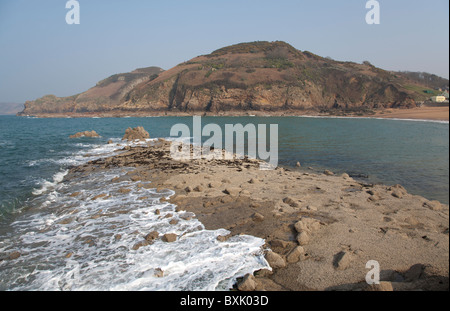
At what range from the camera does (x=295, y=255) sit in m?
5.06

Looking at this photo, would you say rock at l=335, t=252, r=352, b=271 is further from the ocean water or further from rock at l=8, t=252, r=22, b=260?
rock at l=8, t=252, r=22, b=260

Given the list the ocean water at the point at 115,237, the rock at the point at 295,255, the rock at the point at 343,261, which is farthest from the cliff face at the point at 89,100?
the rock at the point at 343,261

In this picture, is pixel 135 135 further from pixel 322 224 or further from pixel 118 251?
pixel 322 224

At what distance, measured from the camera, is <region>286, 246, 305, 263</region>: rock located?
5.00 m

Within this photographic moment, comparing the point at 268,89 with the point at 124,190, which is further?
the point at 268,89

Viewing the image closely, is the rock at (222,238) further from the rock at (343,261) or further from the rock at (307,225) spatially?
the rock at (343,261)

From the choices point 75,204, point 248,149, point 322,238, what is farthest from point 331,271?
point 248,149

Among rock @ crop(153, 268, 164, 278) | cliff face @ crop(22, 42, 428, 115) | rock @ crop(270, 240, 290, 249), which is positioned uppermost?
cliff face @ crop(22, 42, 428, 115)

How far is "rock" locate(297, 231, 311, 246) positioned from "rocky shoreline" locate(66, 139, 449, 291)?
0.07 feet

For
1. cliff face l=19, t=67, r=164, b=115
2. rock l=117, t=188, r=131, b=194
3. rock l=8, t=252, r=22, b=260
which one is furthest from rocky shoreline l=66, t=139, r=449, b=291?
cliff face l=19, t=67, r=164, b=115

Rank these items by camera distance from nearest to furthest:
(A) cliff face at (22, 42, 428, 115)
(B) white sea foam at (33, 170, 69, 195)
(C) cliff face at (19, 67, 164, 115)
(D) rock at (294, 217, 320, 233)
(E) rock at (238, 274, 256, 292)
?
(E) rock at (238, 274, 256, 292) < (D) rock at (294, 217, 320, 233) < (B) white sea foam at (33, 170, 69, 195) < (A) cliff face at (22, 42, 428, 115) < (C) cliff face at (19, 67, 164, 115)

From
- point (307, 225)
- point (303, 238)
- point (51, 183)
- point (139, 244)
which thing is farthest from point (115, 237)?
point (51, 183)

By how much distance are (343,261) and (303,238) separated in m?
1.02
